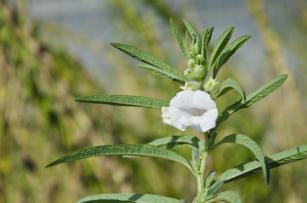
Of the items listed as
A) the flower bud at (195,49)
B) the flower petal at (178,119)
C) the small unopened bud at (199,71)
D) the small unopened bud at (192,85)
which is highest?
the flower bud at (195,49)

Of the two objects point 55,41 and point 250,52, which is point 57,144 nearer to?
point 55,41

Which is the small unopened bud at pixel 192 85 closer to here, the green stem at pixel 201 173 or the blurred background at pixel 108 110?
the green stem at pixel 201 173

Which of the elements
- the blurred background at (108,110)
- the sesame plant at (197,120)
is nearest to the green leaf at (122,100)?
the sesame plant at (197,120)

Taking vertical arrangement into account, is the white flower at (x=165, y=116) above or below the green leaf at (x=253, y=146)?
above

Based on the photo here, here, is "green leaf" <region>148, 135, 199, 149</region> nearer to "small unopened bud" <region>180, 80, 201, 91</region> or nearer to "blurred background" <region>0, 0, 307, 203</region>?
"small unopened bud" <region>180, 80, 201, 91</region>

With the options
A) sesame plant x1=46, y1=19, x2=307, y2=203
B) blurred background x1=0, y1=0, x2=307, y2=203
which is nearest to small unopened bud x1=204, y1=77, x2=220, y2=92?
sesame plant x1=46, y1=19, x2=307, y2=203

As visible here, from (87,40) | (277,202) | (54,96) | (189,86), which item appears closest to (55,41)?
(87,40)
